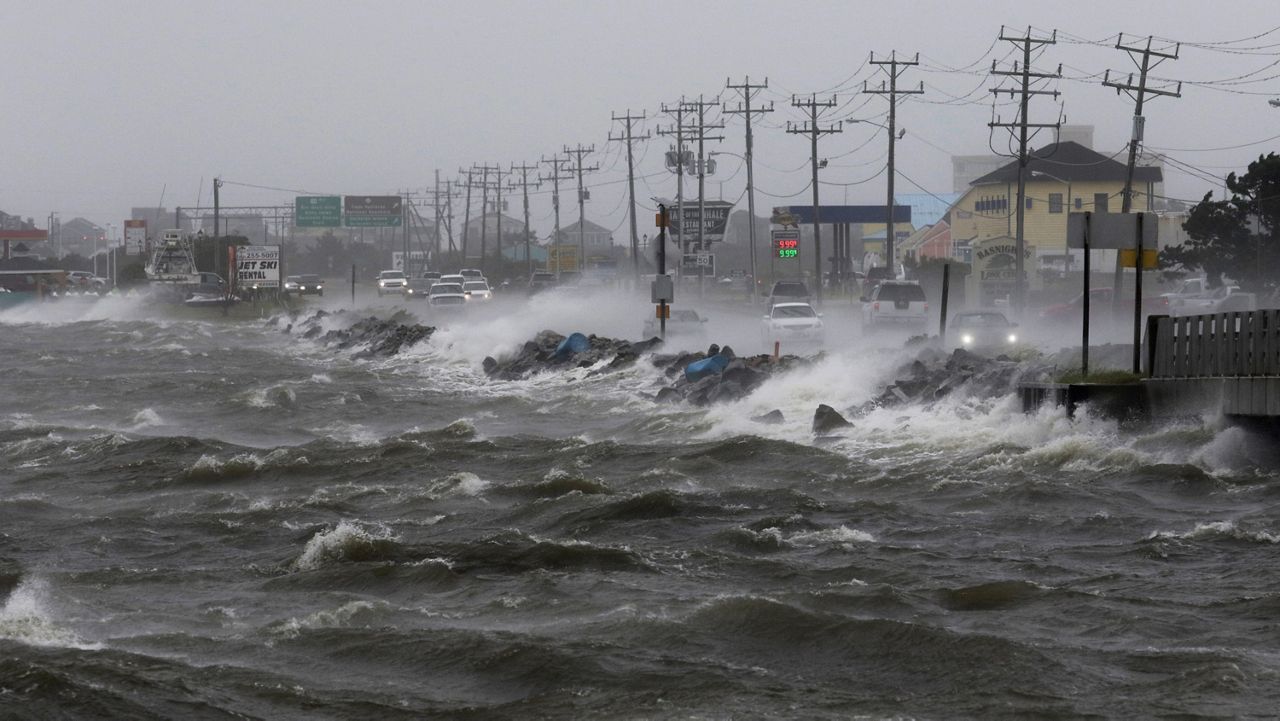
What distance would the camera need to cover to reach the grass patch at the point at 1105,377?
22.5m

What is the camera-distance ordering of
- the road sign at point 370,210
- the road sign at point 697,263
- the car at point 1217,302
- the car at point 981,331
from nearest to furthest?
the car at point 981,331 < the car at point 1217,302 < the road sign at point 697,263 < the road sign at point 370,210

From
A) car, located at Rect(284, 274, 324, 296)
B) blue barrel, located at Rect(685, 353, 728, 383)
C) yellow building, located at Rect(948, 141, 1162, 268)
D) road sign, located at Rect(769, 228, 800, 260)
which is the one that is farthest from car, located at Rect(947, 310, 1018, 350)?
car, located at Rect(284, 274, 324, 296)

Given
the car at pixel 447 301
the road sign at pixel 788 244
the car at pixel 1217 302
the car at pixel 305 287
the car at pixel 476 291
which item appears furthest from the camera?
the car at pixel 305 287

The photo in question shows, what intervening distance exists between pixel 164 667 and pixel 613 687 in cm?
293

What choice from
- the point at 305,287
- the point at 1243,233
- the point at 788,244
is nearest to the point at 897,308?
the point at 1243,233

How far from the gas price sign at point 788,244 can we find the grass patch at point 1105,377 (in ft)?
158

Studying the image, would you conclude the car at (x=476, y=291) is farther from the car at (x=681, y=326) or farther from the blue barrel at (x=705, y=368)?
the blue barrel at (x=705, y=368)

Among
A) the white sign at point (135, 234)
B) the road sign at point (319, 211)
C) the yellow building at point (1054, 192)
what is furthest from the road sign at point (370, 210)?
the yellow building at point (1054, 192)

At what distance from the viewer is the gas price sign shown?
7219cm

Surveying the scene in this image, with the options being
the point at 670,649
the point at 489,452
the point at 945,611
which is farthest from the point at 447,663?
the point at 489,452

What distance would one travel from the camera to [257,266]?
327ft

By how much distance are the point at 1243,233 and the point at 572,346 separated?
2285 cm

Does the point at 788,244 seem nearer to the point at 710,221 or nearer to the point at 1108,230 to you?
the point at 710,221

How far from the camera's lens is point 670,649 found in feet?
37.3
